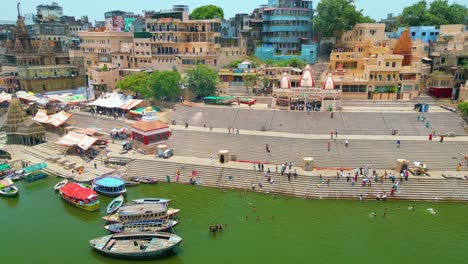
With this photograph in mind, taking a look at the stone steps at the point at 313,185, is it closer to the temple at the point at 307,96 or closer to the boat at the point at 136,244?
the boat at the point at 136,244

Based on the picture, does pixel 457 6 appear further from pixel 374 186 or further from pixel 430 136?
pixel 374 186

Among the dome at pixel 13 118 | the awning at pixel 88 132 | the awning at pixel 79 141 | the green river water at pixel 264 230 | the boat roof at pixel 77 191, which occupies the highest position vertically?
the dome at pixel 13 118

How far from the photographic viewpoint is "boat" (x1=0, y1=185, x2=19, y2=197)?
28673 mm

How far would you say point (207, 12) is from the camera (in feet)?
212

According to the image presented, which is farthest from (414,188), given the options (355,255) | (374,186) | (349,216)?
(355,255)

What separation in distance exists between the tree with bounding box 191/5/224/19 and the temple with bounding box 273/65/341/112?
2818cm

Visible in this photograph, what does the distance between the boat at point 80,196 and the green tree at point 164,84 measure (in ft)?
62.5

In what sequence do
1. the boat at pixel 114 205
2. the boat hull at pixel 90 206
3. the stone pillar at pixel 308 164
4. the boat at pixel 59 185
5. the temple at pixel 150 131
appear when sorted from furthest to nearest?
the temple at pixel 150 131, the stone pillar at pixel 308 164, the boat at pixel 59 185, the boat hull at pixel 90 206, the boat at pixel 114 205

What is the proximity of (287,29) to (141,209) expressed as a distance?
39.9m

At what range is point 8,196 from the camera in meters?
28.8

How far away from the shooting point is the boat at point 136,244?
2064 centimetres

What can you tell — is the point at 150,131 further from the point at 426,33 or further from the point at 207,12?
the point at 426,33

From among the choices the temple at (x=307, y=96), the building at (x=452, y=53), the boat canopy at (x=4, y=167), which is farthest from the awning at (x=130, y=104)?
the building at (x=452, y=53)

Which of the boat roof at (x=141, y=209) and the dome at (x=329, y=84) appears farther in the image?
the dome at (x=329, y=84)
